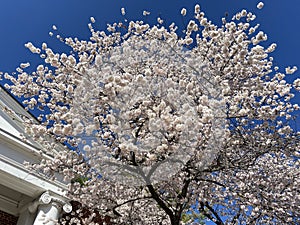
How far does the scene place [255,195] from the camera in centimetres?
496

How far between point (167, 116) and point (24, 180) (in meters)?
5.73

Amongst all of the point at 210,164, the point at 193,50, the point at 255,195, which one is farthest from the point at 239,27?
the point at 255,195

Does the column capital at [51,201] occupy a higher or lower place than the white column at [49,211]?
higher

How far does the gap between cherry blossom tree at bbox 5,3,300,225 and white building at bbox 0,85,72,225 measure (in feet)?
5.74

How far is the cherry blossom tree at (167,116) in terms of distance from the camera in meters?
4.35

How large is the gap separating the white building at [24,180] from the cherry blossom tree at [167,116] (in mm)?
1748

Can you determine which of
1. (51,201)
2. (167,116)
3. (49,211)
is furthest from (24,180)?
(167,116)

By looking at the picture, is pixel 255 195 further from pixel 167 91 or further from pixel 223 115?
pixel 167 91

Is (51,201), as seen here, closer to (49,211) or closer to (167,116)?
(49,211)

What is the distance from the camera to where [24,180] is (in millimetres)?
7805

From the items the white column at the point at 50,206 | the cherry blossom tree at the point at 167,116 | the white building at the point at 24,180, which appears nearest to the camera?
the cherry blossom tree at the point at 167,116

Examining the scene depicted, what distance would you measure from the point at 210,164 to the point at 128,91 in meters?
2.23

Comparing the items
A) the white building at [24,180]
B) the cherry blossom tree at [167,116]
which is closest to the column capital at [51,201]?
the white building at [24,180]

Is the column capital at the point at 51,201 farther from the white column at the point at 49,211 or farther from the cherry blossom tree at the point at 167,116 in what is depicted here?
the cherry blossom tree at the point at 167,116
